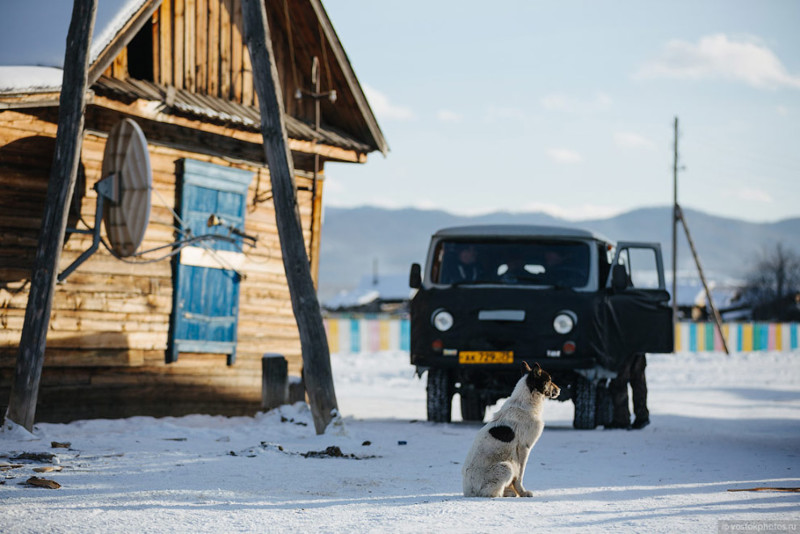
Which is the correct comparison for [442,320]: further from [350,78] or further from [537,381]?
[537,381]

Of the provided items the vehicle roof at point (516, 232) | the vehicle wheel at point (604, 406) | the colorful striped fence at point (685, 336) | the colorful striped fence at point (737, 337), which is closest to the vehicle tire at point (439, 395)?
the vehicle roof at point (516, 232)

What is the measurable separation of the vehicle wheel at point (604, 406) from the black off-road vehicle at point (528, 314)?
0.03 m

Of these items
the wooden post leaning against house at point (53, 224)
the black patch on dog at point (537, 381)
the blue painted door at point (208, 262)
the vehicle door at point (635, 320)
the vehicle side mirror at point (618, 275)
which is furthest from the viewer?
the blue painted door at point (208, 262)

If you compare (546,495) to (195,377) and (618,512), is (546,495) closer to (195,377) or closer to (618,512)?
(618,512)

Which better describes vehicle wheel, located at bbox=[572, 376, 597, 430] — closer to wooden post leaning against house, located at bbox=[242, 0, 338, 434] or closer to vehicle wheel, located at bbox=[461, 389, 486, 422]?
vehicle wheel, located at bbox=[461, 389, 486, 422]

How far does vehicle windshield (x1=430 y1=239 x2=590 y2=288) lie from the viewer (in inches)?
530

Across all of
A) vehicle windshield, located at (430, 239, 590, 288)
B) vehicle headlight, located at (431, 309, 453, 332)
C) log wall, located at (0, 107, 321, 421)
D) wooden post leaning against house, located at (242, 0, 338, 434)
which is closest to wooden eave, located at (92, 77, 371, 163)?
log wall, located at (0, 107, 321, 421)

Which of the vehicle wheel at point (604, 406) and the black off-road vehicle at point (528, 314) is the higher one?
the black off-road vehicle at point (528, 314)

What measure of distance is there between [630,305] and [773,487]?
18.0 ft

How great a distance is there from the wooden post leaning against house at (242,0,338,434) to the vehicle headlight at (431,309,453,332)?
2262 mm

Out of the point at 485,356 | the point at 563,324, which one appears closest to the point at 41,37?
the point at 485,356

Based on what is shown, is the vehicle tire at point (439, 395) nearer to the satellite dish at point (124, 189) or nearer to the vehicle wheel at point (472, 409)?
the vehicle wheel at point (472, 409)

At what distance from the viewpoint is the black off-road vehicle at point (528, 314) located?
13055 mm

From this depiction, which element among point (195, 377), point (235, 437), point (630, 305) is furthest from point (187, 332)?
point (630, 305)
